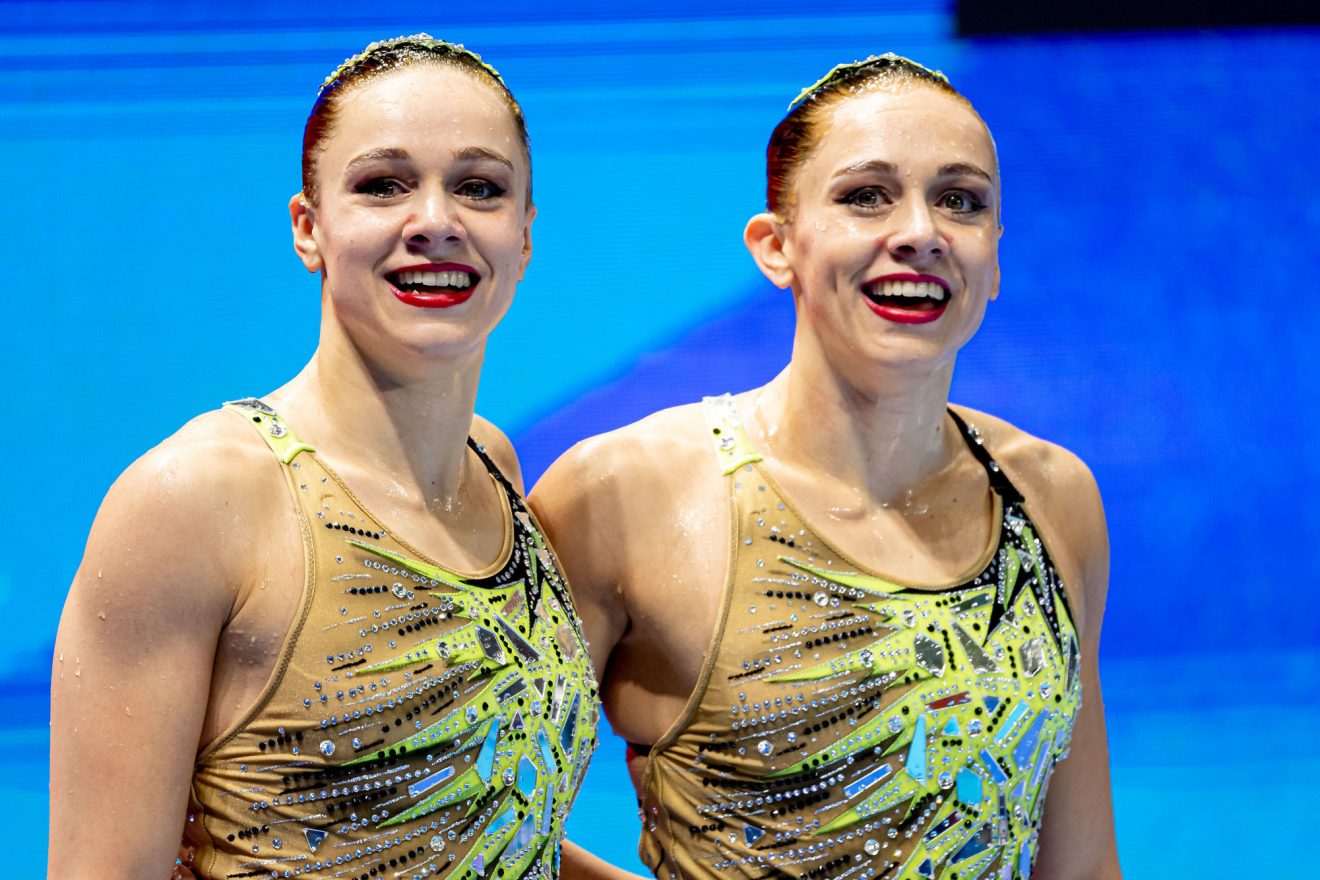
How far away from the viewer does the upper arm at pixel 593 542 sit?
215 centimetres

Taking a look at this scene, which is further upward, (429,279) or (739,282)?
(739,282)

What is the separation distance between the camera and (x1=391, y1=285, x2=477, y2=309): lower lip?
1840mm

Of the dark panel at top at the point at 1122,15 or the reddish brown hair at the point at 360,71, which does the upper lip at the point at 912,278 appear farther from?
the dark panel at top at the point at 1122,15

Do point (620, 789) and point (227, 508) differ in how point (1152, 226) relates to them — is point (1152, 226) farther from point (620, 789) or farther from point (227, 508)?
point (227, 508)

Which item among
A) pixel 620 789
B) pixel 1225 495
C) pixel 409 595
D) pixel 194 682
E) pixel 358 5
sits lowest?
pixel 194 682

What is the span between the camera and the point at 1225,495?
416 centimetres

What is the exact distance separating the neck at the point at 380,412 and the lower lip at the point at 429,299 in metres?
0.07

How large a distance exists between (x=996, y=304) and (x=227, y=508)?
2820 mm

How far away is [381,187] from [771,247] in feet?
1.86

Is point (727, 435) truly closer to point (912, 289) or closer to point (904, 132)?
point (912, 289)

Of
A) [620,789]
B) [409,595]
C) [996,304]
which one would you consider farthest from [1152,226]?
[409,595]

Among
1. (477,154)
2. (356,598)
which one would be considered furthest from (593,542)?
(477,154)

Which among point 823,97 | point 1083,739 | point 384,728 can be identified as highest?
point 823,97

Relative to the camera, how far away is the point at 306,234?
1.92m
